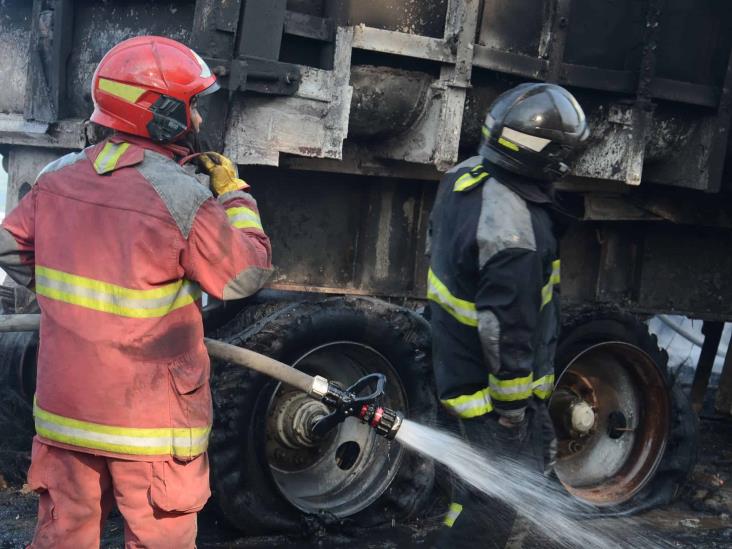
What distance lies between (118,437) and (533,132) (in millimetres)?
1910

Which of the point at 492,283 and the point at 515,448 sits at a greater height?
the point at 492,283

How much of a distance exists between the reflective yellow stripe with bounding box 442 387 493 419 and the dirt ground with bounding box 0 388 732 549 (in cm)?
92

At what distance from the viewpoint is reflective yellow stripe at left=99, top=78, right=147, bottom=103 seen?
2.96 meters

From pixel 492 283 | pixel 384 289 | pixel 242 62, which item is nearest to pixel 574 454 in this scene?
pixel 384 289

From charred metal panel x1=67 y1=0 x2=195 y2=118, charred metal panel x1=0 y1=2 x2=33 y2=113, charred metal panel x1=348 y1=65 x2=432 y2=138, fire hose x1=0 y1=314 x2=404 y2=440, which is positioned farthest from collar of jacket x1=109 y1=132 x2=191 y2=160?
charred metal panel x1=0 y1=2 x2=33 y2=113

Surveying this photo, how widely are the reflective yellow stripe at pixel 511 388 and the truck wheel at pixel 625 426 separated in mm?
1806

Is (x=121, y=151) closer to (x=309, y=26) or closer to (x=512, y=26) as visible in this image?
(x=309, y=26)

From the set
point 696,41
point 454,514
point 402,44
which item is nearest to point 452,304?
point 454,514

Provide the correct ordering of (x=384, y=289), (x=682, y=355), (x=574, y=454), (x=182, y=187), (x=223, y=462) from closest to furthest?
(x=182, y=187), (x=223, y=462), (x=384, y=289), (x=574, y=454), (x=682, y=355)

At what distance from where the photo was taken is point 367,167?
15.8 feet

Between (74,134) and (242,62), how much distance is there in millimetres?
954

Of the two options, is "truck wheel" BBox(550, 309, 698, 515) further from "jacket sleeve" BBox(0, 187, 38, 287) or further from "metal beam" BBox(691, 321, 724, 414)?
"jacket sleeve" BBox(0, 187, 38, 287)

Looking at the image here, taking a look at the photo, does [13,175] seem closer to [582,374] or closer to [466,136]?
[466,136]

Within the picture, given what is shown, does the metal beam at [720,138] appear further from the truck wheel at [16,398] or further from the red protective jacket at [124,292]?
the truck wheel at [16,398]
